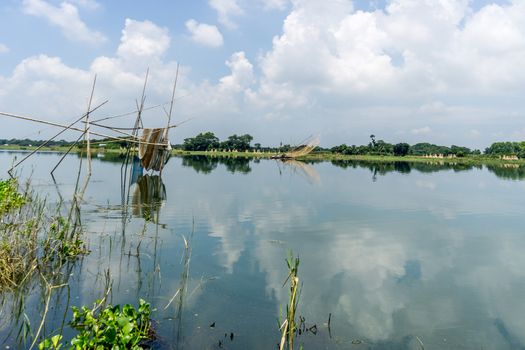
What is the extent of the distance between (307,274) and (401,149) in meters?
83.1

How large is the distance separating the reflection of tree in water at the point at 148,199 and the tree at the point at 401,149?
238ft

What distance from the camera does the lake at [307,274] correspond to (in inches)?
202

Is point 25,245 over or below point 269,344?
over

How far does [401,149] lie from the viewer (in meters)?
84.7

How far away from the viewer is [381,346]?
4.88 meters

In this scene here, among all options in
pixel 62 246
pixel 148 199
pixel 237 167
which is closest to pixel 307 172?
pixel 237 167

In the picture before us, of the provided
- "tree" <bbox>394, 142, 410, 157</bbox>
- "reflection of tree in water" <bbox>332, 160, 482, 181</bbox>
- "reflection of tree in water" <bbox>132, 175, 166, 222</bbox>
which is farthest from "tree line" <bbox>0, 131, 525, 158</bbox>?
"reflection of tree in water" <bbox>132, 175, 166, 222</bbox>

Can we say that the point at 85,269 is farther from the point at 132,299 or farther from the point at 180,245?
the point at 180,245

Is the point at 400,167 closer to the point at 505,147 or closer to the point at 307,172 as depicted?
the point at 307,172

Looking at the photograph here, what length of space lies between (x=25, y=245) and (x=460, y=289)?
7.83m

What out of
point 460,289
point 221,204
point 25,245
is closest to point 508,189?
point 221,204

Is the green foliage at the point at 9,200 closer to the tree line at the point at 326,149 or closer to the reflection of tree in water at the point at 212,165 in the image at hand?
the reflection of tree in water at the point at 212,165

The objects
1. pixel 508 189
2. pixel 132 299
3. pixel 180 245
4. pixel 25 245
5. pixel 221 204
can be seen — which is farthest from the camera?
pixel 508 189

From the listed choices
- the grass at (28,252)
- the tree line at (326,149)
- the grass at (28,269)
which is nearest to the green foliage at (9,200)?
the grass at (28,252)
